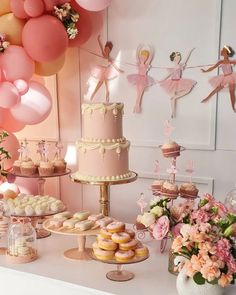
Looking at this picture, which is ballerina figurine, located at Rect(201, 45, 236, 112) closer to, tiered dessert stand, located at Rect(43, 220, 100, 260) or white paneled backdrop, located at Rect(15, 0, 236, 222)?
white paneled backdrop, located at Rect(15, 0, 236, 222)

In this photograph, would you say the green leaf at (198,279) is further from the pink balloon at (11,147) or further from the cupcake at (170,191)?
the pink balloon at (11,147)

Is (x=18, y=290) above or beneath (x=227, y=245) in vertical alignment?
beneath

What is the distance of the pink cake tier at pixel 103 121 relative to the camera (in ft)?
6.07

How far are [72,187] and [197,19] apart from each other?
131 cm

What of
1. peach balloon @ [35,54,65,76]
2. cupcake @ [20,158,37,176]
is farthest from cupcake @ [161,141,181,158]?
peach balloon @ [35,54,65,76]

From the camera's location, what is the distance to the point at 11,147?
2.44 m

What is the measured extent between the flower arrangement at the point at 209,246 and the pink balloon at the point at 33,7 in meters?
1.34

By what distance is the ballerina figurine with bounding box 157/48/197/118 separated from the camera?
2.35 m

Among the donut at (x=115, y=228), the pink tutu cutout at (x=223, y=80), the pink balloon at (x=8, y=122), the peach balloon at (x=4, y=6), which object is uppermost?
the peach balloon at (x=4, y=6)

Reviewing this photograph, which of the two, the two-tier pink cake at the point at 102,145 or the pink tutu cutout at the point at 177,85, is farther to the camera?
the pink tutu cutout at the point at 177,85

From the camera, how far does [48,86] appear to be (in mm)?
2773

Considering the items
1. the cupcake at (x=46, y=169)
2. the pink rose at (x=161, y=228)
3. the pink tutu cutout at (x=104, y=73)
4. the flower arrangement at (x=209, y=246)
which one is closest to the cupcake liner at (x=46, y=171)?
the cupcake at (x=46, y=169)

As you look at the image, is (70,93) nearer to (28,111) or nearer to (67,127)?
(67,127)

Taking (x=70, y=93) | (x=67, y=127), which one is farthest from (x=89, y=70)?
(x=67, y=127)
